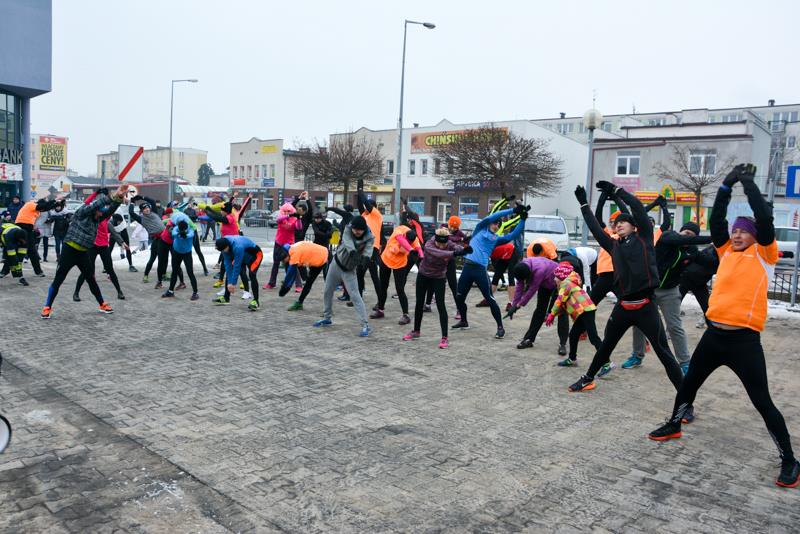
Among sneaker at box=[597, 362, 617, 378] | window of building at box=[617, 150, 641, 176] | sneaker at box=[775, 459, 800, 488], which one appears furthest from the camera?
window of building at box=[617, 150, 641, 176]

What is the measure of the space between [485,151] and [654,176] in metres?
15.3

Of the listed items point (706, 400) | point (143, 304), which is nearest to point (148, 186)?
point (143, 304)

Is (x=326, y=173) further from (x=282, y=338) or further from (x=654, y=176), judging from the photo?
(x=282, y=338)

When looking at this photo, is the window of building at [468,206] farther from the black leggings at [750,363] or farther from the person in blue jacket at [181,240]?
the black leggings at [750,363]

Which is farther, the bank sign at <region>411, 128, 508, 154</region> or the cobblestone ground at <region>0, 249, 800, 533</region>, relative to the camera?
the bank sign at <region>411, 128, 508, 154</region>

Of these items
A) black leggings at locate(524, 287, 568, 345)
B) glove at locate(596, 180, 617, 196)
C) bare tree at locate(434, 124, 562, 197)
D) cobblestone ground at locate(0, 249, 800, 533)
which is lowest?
cobblestone ground at locate(0, 249, 800, 533)

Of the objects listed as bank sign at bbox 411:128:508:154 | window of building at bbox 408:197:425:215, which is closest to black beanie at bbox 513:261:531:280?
bank sign at bbox 411:128:508:154

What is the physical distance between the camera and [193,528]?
3.67m

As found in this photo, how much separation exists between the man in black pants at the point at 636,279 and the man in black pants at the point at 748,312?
33.8 inches

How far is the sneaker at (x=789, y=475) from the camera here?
4410 mm

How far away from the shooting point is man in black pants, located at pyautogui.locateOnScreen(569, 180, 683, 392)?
5.72 meters

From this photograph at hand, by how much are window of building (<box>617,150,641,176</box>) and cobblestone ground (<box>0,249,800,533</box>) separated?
34007 mm

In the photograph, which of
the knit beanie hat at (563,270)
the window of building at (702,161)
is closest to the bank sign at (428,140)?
the window of building at (702,161)

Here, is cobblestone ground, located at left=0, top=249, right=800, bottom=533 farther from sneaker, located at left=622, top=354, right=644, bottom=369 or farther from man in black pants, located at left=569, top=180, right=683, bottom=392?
man in black pants, located at left=569, top=180, right=683, bottom=392
